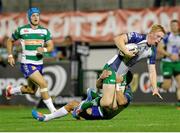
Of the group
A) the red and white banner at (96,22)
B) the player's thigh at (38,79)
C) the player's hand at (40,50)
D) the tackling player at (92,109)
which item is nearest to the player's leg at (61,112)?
the tackling player at (92,109)

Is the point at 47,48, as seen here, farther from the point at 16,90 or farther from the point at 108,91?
the point at 108,91

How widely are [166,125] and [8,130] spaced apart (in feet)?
8.89

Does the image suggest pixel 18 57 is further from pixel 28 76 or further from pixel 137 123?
pixel 137 123

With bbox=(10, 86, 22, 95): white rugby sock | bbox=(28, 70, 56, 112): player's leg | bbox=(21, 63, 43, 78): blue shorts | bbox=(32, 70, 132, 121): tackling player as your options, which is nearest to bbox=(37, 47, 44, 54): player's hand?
bbox=(21, 63, 43, 78): blue shorts

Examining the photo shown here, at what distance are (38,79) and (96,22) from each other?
37.6ft

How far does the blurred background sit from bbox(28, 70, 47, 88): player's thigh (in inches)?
258

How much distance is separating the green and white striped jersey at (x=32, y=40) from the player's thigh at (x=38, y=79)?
346mm

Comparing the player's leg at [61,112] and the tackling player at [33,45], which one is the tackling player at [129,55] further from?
the tackling player at [33,45]

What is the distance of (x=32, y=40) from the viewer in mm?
17484

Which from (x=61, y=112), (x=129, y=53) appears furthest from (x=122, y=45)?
(x=61, y=112)

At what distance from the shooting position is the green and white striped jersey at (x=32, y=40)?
17.4 metres

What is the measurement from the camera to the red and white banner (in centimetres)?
2706

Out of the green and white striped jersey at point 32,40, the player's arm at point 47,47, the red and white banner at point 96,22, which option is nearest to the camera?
the player's arm at point 47,47

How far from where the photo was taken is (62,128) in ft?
41.7
